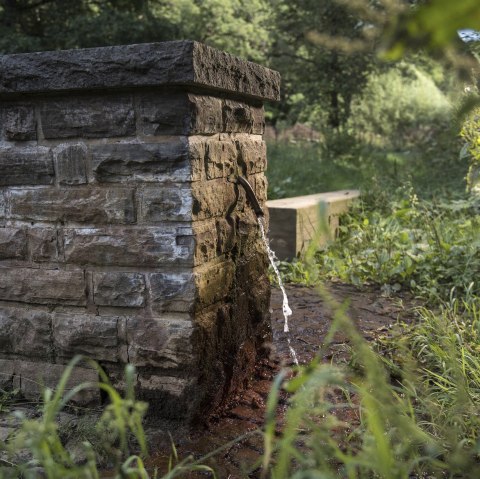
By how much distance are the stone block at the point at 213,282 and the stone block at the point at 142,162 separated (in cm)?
36

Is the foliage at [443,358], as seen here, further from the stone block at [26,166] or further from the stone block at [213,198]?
the stone block at [26,166]

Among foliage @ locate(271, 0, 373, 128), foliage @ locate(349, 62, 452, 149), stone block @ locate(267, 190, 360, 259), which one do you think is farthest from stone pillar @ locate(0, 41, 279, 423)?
foliage @ locate(349, 62, 452, 149)

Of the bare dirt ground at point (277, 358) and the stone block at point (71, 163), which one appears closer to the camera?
the bare dirt ground at point (277, 358)

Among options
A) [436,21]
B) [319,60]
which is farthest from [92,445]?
[319,60]

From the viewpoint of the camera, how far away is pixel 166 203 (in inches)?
90.2

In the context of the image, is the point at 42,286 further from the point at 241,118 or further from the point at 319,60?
the point at 319,60

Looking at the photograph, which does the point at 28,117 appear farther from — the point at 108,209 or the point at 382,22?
the point at 382,22

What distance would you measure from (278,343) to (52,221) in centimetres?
145

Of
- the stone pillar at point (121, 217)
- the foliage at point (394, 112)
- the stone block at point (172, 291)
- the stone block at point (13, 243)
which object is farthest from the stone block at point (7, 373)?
the foliage at point (394, 112)

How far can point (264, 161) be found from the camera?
3.11 m

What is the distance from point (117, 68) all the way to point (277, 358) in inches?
64.1

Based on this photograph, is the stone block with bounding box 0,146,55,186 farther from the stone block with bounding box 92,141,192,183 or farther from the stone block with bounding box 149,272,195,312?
the stone block with bounding box 149,272,195,312

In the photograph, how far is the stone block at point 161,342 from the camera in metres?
2.33

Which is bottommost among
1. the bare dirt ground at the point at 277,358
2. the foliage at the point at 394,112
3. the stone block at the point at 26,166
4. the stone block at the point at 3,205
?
the bare dirt ground at the point at 277,358
